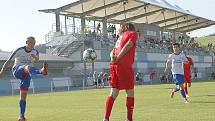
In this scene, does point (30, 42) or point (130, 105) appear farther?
point (30, 42)

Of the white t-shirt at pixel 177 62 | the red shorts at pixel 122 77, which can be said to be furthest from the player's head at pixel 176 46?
the red shorts at pixel 122 77

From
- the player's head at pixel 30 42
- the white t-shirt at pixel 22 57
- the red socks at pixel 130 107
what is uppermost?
the player's head at pixel 30 42

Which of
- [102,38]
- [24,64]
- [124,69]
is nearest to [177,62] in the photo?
[24,64]

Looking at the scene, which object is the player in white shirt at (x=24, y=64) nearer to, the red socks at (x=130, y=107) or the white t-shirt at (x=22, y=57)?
the white t-shirt at (x=22, y=57)

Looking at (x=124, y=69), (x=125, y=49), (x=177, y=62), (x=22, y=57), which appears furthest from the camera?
(x=177, y=62)

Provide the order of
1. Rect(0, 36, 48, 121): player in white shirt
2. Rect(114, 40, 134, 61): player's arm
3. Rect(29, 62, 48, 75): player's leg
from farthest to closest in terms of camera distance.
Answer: Rect(0, 36, 48, 121): player in white shirt → Rect(29, 62, 48, 75): player's leg → Rect(114, 40, 134, 61): player's arm

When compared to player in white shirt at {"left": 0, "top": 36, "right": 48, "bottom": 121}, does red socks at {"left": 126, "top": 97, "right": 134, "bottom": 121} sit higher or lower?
lower

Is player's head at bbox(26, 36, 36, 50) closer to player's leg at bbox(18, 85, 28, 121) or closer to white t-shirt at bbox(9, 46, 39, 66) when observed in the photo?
white t-shirt at bbox(9, 46, 39, 66)

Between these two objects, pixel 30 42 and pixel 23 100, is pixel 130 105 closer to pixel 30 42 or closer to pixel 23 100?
pixel 23 100

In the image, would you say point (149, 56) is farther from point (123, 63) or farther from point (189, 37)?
point (123, 63)

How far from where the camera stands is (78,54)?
52.5 metres

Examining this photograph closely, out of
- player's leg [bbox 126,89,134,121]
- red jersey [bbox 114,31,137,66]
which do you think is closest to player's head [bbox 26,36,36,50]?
red jersey [bbox 114,31,137,66]

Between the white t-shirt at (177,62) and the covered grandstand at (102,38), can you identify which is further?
the covered grandstand at (102,38)

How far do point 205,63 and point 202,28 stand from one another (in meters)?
9.82
